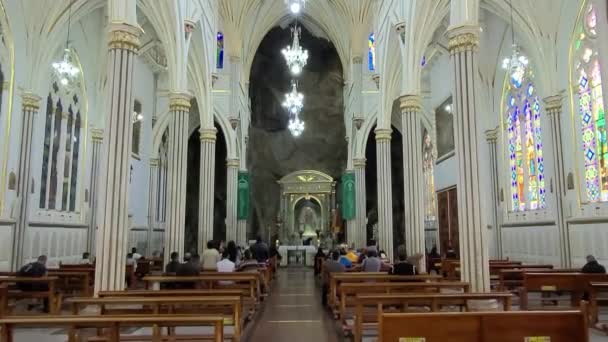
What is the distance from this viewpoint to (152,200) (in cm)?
2578

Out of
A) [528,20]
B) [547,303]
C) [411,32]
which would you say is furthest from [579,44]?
[547,303]

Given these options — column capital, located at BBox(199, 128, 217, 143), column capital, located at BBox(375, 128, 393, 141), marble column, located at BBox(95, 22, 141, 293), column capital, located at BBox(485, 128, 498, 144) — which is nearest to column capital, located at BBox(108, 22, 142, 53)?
marble column, located at BBox(95, 22, 141, 293)

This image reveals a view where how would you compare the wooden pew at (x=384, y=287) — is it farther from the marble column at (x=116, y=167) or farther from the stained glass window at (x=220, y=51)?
the stained glass window at (x=220, y=51)

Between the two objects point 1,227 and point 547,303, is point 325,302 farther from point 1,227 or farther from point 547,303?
point 1,227

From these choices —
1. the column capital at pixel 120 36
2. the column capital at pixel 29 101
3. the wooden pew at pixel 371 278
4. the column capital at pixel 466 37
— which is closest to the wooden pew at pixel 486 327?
the wooden pew at pixel 371 278

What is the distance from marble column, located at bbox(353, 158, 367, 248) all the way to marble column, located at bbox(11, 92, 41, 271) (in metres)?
14.5

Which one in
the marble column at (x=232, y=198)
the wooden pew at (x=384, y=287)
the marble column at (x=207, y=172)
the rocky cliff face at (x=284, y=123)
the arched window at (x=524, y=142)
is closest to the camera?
the wooden pew at (x=384, y=287)

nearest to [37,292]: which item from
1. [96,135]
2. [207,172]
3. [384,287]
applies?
[384,287]

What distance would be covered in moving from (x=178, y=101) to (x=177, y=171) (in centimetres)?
224

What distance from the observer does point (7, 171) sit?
14.4m

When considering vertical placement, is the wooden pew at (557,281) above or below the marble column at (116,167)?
below

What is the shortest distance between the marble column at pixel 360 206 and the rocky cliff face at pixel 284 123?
9.00 m

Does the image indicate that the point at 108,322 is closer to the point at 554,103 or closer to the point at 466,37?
the point at 466,37

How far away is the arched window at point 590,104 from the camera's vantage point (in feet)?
44.7
